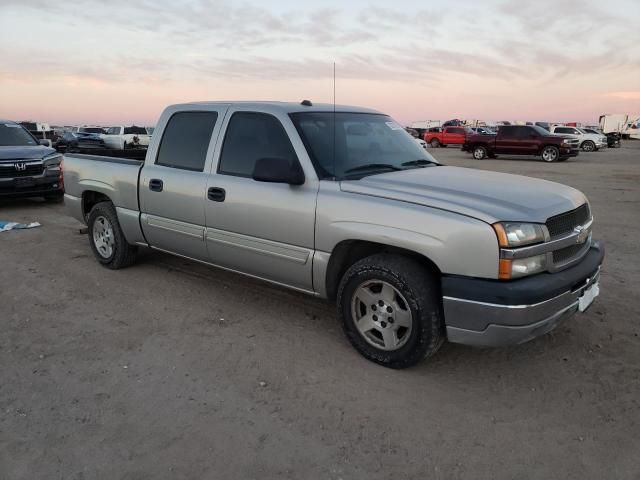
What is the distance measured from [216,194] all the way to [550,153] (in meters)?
23.7

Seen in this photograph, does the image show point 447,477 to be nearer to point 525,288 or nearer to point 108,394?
point 525,288

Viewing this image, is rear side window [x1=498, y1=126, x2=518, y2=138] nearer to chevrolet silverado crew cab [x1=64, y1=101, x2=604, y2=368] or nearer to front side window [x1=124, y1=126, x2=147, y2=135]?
front side window [x1=124, y1=126, x2=147, y2=135]

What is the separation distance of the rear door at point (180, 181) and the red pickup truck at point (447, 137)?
34.4 m

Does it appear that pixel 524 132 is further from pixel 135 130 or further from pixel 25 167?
pixel 25 167

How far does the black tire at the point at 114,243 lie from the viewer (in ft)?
18.4

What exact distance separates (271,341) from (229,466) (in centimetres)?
145

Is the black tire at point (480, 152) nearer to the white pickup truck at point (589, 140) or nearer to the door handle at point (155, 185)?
the white pickup truck at point (589, 140)

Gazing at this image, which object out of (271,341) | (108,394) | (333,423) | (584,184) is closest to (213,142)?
(271,341)

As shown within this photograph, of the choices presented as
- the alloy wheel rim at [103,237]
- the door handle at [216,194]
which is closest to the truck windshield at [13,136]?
the alloy wheel rim at [103,237]

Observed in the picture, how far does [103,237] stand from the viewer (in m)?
5.86

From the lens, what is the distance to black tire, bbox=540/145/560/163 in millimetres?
24266

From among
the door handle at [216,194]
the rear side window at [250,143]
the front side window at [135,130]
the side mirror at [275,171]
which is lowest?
the door handle at [216,194]

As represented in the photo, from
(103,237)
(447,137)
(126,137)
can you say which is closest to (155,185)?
(103,237)

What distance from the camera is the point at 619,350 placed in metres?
3.80
